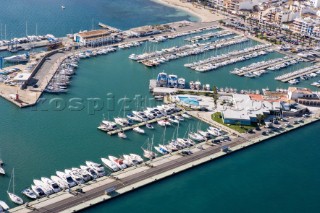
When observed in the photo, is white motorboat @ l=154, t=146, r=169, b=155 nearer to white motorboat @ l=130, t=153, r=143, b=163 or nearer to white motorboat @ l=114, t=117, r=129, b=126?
white motorboat @ l=130, t=153, r=143, b=163

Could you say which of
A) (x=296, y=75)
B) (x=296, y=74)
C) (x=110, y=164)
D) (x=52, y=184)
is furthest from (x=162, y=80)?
(x=52, y=184)

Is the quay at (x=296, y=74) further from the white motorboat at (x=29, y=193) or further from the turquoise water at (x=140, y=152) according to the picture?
the white motorboat at (x=29, y=193)

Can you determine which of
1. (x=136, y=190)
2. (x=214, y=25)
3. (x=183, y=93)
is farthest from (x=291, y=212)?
(x=214, y=25)

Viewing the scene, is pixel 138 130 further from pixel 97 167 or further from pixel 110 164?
pixel 97 167

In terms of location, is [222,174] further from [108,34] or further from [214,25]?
[214,25]

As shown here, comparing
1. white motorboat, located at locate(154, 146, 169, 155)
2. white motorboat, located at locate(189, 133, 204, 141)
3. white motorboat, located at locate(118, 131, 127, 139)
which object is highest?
white motorboat, located at locate(189, 133, 204, 141)

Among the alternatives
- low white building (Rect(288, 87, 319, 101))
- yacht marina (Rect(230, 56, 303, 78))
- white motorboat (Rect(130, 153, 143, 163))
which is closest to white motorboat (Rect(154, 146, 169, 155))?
white motorboat (Rect(130, 153, 143, 163))
